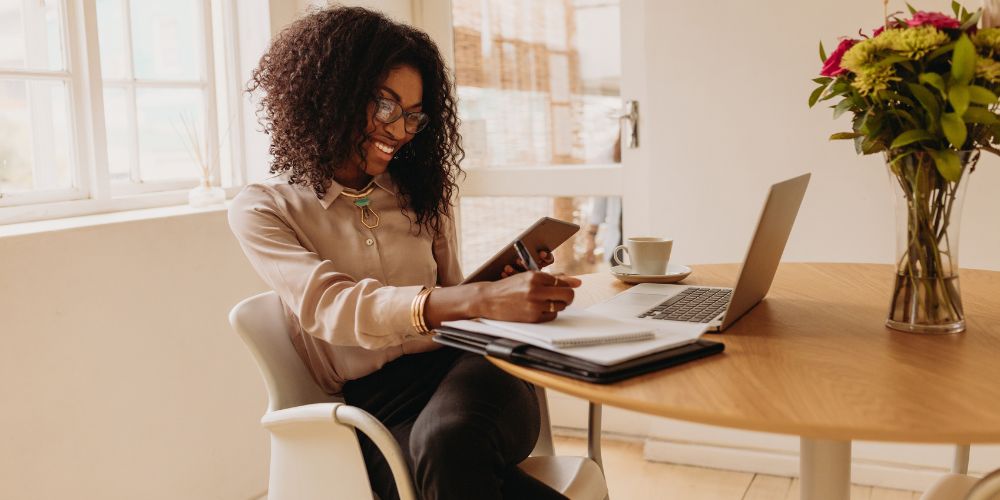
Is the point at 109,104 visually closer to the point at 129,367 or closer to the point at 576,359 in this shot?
the point at 129,367

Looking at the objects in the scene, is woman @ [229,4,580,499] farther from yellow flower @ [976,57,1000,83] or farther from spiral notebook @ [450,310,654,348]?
yellow flower @ [976,57,1000,83]

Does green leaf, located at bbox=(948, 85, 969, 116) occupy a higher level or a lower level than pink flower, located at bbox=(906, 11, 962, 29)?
lower

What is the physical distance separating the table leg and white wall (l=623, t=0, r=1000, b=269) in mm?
1365

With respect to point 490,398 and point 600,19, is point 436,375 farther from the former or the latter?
point 600,19

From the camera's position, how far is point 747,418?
953 millimetres

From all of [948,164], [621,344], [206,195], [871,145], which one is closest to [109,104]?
[206,195]

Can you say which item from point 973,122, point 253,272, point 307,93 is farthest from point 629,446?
point 973,122

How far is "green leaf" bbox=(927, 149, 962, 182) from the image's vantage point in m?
1.18

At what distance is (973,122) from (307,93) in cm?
110

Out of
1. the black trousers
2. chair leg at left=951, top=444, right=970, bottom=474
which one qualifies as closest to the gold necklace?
the black trousers

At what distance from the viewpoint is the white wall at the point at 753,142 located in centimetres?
254

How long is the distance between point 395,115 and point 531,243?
1.41 feet

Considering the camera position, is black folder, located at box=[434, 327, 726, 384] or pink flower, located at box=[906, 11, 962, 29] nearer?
black folder, located at box=[434, 327, 726, 384]

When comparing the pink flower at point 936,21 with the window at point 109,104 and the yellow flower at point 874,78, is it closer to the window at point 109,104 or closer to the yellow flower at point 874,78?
the yellow flower at point 874,78
